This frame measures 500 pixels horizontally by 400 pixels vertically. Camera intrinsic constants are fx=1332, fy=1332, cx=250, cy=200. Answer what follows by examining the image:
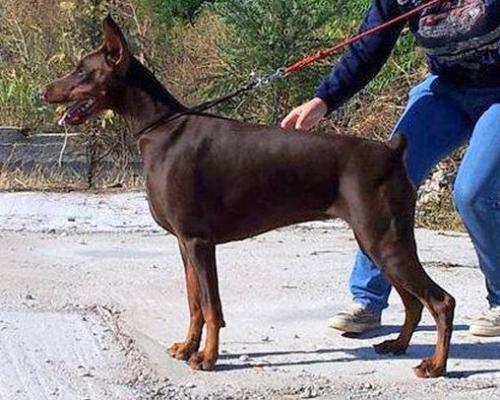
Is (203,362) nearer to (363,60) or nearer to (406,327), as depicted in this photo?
(406,327)

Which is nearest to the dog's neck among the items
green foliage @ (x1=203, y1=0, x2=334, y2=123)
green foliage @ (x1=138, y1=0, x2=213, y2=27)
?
green foliage @ (x1=203, y1=0, x2=334, y2=123)

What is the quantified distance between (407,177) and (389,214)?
0.63 feet

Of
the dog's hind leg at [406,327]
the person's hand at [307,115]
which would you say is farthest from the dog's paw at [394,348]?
the person's hand at [307,115]

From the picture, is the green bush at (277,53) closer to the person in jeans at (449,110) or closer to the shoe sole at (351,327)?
the person in jeans at (449,110)

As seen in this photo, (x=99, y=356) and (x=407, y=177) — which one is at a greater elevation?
(x=407, y=177)

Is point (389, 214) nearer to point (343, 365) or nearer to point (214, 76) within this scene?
point (343, 365)

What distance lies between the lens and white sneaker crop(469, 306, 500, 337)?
601 cm

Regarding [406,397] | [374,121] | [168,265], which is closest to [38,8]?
[374,121]

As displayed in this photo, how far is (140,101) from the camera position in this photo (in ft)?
18.1

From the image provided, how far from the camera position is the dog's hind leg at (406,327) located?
566 centimetres

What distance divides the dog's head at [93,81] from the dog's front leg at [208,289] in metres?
0.70

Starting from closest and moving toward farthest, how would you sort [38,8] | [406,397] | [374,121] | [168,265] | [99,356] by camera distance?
[406,397], [99,356], [168,265], [374,121], [38,8]

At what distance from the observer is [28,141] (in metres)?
10.5

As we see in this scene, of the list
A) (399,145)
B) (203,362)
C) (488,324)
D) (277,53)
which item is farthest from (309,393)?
(277,53)
